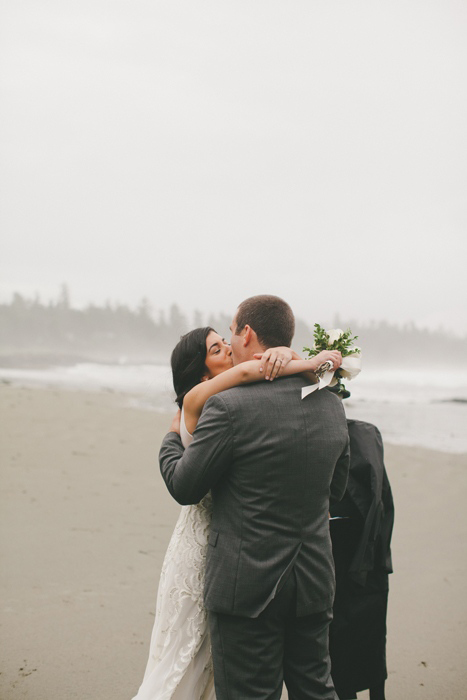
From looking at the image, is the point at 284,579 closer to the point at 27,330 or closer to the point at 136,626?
the point at 136,626

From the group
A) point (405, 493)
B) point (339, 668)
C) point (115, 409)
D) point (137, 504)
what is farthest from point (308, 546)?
point (115, 409)

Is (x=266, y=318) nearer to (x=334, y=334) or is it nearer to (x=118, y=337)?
(x=334, y=334)

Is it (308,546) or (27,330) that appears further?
(27,330)

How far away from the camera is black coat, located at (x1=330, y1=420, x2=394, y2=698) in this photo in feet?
9.62

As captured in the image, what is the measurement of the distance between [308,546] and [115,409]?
33.0 ft

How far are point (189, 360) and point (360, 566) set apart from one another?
1.22m

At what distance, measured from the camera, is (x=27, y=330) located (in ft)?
81.0

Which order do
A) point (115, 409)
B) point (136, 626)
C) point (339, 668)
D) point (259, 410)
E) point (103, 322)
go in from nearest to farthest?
1. point (259, 410)
2. point (339, 668)
3. point (136, 626)
4. point (115, 409)
5. point (103, 322)

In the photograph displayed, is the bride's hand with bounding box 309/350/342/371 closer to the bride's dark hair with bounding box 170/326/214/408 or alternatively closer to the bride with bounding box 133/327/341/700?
the bride with bounding box 133/327/341/700

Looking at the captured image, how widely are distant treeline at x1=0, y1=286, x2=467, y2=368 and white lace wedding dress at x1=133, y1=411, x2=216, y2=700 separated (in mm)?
20371

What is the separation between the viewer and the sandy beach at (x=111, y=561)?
151 inches

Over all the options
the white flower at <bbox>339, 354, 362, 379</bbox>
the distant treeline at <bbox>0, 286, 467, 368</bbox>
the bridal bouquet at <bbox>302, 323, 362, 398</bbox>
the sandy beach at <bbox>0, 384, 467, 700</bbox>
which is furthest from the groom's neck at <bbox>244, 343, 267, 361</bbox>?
the distant treeline at <bbox>0, 286, 467, 368</bbox>

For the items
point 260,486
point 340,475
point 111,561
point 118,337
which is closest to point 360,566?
point 340,475

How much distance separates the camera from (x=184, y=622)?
8.01ft
